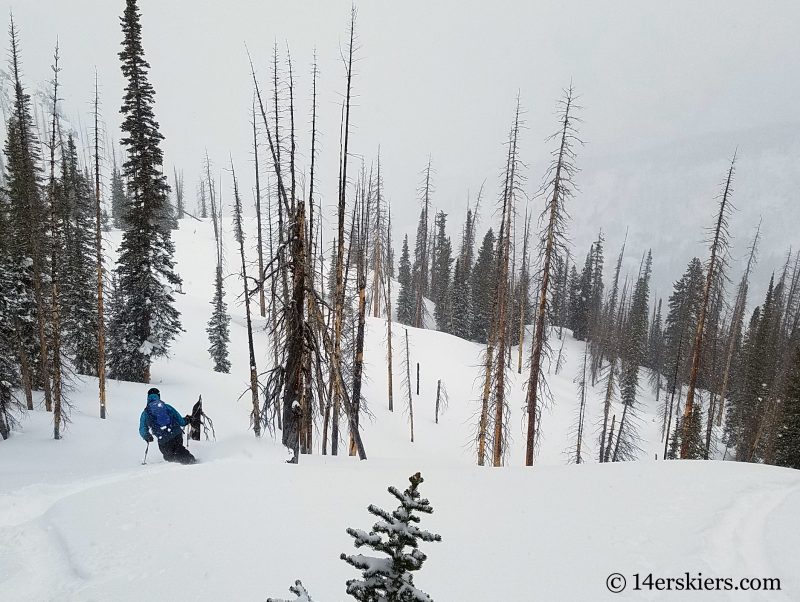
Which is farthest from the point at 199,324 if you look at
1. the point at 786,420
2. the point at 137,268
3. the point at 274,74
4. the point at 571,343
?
the point at 571,343

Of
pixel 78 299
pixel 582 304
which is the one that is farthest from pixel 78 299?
pixel 582 304

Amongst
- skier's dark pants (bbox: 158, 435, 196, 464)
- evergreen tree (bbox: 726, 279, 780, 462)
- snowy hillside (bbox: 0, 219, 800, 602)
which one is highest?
snowy hillside (bbox: 0, 219, 800, 602)

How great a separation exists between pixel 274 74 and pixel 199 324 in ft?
102

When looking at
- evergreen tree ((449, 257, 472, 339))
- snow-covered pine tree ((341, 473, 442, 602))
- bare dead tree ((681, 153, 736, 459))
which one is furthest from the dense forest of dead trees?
evergreen tree ((449, 257, 472, 339))

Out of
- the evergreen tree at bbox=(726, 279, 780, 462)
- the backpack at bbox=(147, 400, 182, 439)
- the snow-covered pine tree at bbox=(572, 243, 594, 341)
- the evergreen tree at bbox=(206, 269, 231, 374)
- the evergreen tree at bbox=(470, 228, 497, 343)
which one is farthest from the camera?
the snow-covered pine tree at bbox=(572, 243, 594, 341)

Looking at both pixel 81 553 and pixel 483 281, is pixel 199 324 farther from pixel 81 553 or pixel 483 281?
pixel 81 553

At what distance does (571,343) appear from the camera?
2279 inches

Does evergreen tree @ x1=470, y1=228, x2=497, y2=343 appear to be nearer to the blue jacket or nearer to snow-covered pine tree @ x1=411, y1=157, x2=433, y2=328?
snow-covered pine tree @ x1=411, y1=157, x2=433, y2=328

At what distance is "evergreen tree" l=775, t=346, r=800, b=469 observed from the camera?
20984 millimetres

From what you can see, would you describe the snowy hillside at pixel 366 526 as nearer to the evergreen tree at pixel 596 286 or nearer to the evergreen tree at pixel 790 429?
the evergreen tree at pixel 790 429

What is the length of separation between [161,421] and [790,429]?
2955cm

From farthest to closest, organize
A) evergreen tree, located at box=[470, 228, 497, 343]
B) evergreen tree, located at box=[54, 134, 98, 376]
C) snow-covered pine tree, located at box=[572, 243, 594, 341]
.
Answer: snow-covered pine tree, located at box=[572, 243, 594, 341] → evergreen tree, located at box=[470, 228, 497, 343] → evergreen tree, located at box=[54, 134, 98, 376]

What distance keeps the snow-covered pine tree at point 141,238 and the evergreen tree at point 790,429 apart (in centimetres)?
3421

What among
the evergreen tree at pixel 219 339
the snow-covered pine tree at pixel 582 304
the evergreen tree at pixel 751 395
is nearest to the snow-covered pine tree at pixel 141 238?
the evergreen tree at pixel 219 339
